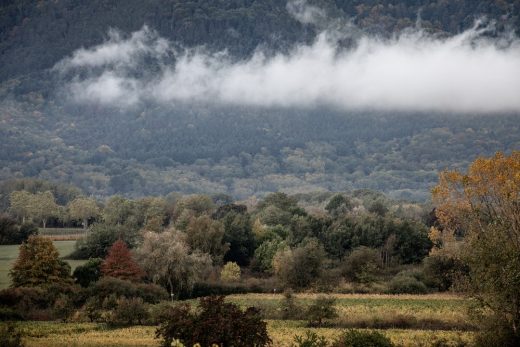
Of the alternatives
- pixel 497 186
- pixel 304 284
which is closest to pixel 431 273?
pixel 304 284

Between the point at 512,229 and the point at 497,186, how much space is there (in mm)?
13800

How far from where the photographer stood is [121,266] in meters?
89.6

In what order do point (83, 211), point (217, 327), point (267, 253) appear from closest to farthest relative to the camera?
point (217, 327), point (267, 253), point (83, 211)

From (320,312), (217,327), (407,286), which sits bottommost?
(407,286)

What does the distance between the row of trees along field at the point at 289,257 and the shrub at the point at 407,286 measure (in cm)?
13

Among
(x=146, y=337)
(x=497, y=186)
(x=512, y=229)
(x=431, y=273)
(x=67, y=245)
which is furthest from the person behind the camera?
(x=67, y=245)

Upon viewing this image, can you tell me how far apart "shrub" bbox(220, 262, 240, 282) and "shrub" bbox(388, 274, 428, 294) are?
81.0ft

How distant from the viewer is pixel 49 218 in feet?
596

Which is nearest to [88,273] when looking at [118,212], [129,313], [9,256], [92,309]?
[92,309]

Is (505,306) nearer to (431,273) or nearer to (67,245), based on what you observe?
(431,273)

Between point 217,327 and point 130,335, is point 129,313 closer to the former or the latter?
point 130,335

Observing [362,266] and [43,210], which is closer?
[362,266]

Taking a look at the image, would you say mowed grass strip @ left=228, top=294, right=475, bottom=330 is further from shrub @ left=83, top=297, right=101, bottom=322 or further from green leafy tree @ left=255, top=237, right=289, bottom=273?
green leafy tree @ left=255, top=237, right=289, bottom=273

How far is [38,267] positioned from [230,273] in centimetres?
3097
